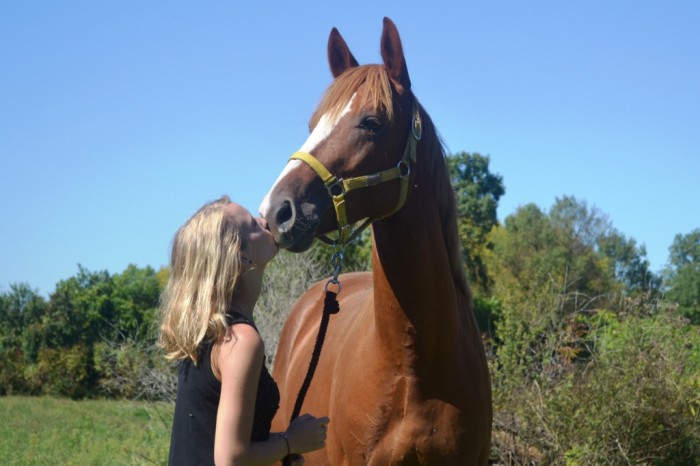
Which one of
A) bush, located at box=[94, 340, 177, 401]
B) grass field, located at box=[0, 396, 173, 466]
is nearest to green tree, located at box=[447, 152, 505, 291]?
grass field, located at box=[0, 396, 173, 466]

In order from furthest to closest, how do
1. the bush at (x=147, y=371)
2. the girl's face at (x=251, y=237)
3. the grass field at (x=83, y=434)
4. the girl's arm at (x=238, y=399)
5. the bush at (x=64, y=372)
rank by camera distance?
the bush at (x=64, y=372), the bush at (x=147, y=371), the grass field at (x=83, y=434), the girl's face at (x=251, y=237), the girl's arm at (x=238, y=399)

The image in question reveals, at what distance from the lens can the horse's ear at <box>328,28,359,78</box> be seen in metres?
3.43

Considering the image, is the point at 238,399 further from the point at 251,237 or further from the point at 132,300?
the point at 132,300

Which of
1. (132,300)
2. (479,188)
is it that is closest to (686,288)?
(132,300)

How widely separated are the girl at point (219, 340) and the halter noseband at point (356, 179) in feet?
2.08

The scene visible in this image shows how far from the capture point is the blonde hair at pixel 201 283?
206 centimetres

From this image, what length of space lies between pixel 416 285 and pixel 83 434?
8512 mm

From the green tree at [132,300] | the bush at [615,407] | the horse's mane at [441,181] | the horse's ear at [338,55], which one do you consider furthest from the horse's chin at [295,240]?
the green tree at [132,300]

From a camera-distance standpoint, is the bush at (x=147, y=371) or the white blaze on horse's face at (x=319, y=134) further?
the bush at (x=147, y=371)

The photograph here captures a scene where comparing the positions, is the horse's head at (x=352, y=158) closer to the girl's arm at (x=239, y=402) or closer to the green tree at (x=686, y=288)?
the girl's arm at (x=239, y=402)

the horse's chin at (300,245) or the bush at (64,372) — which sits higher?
the bush at (64,372)

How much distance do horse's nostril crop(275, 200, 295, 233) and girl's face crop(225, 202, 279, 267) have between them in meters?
0.39

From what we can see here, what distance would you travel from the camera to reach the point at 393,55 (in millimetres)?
3172

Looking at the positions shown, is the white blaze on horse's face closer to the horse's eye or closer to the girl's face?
the horse's eye
